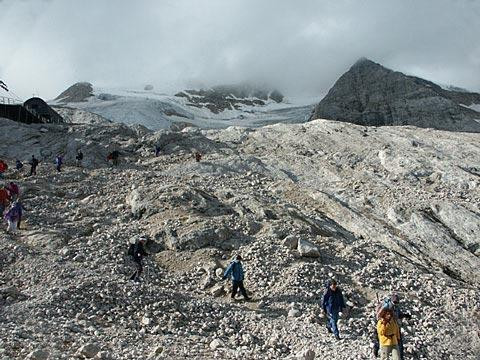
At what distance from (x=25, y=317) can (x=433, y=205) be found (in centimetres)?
2158

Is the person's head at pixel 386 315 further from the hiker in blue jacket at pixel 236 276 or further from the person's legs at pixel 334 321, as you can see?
the hiker in blue jacket at pixel 236 276

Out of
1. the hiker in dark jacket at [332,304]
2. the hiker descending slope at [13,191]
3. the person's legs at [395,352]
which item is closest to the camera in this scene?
the person's legs at [395,352]

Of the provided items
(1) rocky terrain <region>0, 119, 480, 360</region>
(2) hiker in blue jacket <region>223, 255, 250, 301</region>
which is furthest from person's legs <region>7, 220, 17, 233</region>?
(2) hiker in blue jacket <region>223, 255, 250, 301</region>

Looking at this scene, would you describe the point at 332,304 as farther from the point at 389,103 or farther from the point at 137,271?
the point at 389,103

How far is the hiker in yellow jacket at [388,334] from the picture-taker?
11.8m

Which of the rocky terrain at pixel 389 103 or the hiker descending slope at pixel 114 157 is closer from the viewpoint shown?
the hiker descending slope at pixel 114 157

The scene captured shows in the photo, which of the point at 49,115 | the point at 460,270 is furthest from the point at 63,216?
the point at 49,115

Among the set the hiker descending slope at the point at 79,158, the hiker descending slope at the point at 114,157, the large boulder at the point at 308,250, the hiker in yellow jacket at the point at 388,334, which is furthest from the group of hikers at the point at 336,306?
the hiker descending slope at the point at 79,158

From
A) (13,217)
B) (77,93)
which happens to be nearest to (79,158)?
(13,217)

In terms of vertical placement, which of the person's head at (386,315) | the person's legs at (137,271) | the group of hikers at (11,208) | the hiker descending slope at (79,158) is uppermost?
the hiker descending slope at (79,158)

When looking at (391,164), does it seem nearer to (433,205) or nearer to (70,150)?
(433,205)

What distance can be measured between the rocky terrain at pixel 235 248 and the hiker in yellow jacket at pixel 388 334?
0.96 meters

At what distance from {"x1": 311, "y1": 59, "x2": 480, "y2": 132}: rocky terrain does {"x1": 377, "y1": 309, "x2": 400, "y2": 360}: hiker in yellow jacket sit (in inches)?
2520

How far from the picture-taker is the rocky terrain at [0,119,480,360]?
44.8ft
